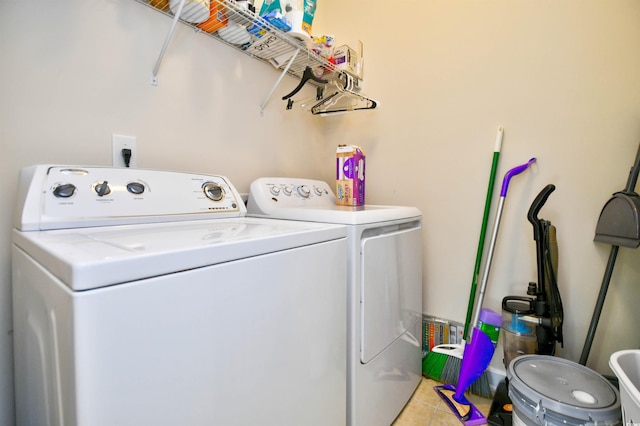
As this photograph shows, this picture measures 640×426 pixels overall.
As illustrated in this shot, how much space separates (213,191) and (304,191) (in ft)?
1.74

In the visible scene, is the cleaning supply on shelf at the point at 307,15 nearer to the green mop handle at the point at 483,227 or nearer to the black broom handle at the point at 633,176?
the green mop handle at the point at 483,227

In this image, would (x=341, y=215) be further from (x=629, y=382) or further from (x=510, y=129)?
(x=510, y=129)

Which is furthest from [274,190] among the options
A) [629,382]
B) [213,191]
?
[629,382]

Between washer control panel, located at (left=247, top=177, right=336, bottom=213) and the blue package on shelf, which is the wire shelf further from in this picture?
washer control panel, located at (left=247, top=177, right=336, bottom=213)

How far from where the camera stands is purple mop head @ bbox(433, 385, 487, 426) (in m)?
1.27

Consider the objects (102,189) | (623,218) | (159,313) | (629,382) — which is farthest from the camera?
(623,218)

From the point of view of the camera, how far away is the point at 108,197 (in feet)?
2.97

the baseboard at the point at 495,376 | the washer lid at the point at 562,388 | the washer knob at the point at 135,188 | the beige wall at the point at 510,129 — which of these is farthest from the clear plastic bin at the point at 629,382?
the washer knob at the point at 135,188

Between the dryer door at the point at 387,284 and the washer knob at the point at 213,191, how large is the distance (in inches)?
24.4

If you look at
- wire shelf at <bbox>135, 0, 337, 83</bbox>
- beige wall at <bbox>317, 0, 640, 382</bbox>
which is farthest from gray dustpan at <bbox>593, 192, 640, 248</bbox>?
wire shelf at <bbox>135, 0, 337, 83</bbox>

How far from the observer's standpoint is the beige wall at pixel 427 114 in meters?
0.99

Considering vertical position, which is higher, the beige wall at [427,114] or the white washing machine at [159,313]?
the beige wall at [427,114]

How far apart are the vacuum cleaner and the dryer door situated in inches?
16.6

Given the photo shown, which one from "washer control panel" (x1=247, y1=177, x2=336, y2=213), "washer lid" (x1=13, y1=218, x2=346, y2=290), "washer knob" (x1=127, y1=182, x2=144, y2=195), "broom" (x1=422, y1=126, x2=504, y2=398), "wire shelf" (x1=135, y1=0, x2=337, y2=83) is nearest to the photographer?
"washer lid" (x1=13, y1=218, x2=346, y2=290)
